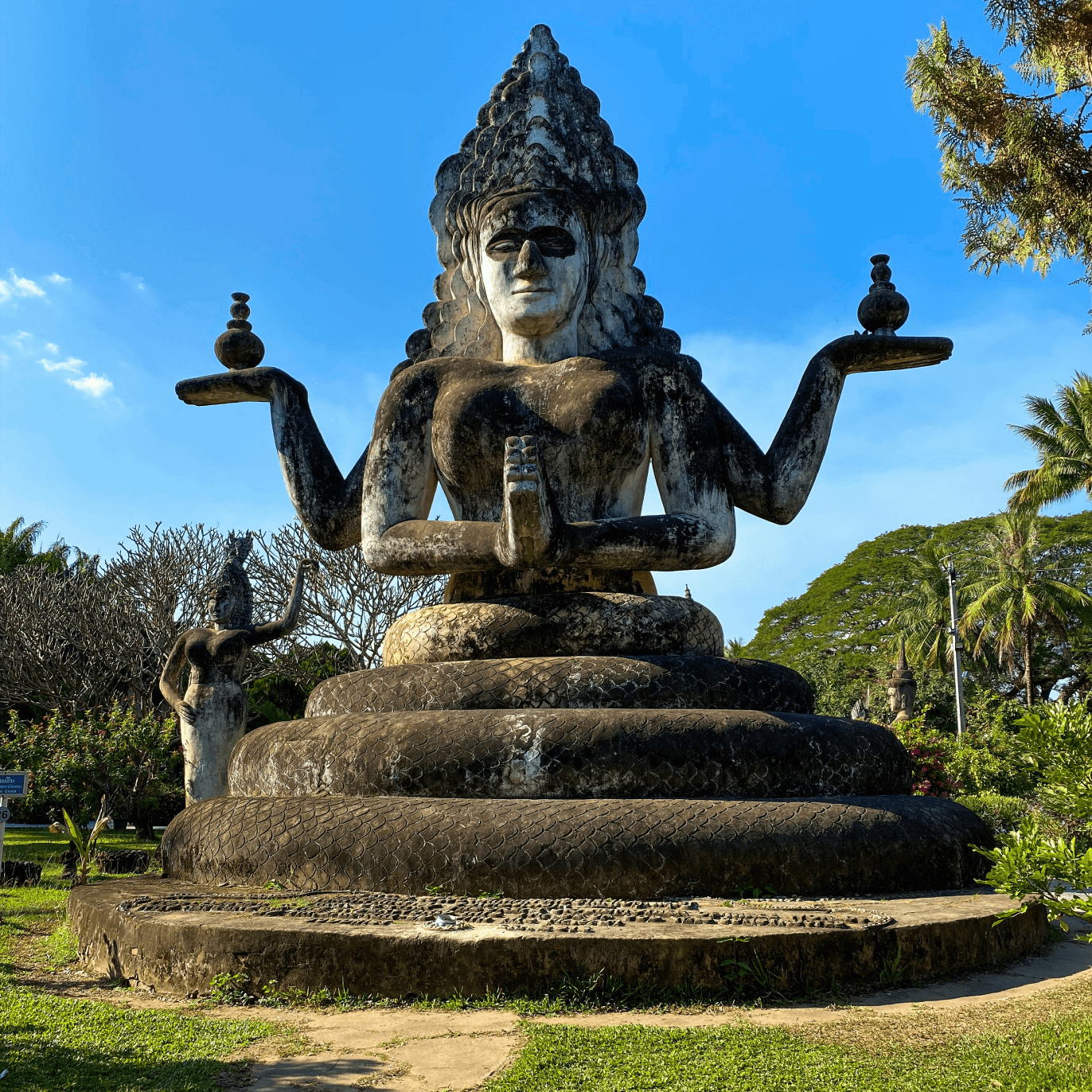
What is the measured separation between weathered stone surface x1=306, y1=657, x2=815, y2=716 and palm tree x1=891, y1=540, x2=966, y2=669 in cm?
2856

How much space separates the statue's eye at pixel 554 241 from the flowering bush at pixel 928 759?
7.65 metres

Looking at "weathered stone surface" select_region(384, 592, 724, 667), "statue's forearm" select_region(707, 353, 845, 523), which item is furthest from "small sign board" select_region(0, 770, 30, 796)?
"statue's forearm" select_region(707, 353, 845, 523)

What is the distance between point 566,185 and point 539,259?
732 mm

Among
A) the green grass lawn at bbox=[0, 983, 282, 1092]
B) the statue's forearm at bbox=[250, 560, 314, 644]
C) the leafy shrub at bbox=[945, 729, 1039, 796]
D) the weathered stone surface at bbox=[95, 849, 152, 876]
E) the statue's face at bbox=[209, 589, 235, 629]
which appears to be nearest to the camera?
the green grass lawn at bbox=[0, 983, 282, 1092]

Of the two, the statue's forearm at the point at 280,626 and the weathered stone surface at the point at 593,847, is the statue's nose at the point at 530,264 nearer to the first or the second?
the statue's forearm at the point at 280,626

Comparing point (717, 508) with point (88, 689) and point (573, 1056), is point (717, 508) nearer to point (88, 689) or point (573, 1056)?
point (573, 1056)

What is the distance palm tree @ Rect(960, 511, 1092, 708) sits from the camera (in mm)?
29391

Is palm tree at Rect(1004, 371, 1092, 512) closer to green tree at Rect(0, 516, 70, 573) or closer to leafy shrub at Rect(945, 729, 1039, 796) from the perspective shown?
leafy shrub at Rect(945, 729, 1039, 796)

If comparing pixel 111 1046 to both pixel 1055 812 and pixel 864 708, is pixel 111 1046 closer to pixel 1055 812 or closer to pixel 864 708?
pixel 1055 812

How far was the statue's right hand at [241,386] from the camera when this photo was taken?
23.9 feet

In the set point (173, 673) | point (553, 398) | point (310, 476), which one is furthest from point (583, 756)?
point (173, 673)

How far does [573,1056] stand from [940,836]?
104 inches

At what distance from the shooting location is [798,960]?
367cm

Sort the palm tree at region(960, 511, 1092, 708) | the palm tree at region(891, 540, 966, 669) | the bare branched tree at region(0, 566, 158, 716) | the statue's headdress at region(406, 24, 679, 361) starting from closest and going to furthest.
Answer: the statue's headdress at region(406, 24, 679, 361), the bare branched tree at region(0, 566, 158, 716), the palm tree at region(960, 511, 1092, 708), the palm tree at region(891, 540, 966, 669)
